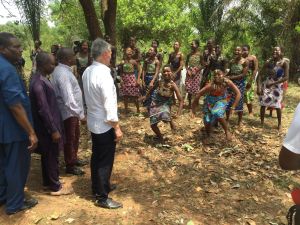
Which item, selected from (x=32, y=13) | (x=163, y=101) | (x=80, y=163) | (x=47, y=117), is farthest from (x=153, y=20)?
(x=47, y=117)

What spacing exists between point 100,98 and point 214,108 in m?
3.10

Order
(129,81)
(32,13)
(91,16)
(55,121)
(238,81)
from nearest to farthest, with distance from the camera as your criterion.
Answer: (55,121) → (238,81) → (91,16) → (129,81) → (32,13)

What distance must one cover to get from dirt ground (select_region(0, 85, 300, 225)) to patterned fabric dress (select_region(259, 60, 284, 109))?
0.62 m

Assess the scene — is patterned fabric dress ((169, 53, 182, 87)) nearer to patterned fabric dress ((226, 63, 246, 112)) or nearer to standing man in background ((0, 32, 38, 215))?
patterned fabric dress ((226, 63, 246, 112))

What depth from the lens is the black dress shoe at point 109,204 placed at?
4.23m

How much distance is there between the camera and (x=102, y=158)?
418 centimetres

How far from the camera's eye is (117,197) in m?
4.64

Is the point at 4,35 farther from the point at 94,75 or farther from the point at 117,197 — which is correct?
the point at 117,197

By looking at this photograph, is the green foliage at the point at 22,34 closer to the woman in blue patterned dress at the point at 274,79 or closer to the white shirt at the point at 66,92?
the white shirt at the point at 66,92

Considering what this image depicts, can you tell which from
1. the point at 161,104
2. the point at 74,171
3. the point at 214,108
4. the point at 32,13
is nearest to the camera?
the point at 74,171

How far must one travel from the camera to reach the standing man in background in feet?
11.8

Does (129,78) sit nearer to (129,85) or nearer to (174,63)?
(129,85)

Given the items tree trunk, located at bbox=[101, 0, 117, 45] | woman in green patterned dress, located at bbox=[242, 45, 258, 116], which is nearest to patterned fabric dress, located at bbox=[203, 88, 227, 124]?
woman in green patterned dress, located at bbox=[242, 45, 258, 116]

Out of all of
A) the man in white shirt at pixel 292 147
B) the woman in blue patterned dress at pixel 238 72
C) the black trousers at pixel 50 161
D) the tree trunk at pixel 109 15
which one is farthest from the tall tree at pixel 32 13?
the man in white shirt at pixel 292 147
